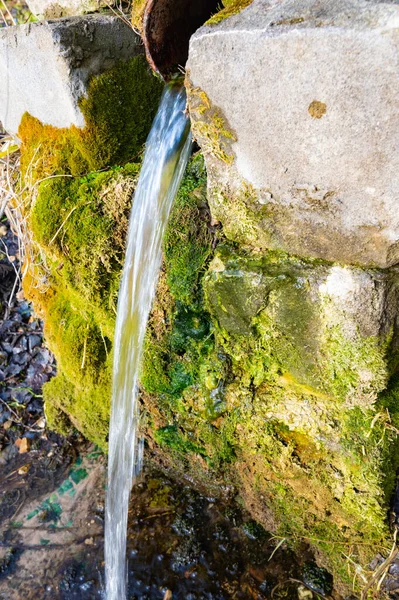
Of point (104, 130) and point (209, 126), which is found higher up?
point (104, 130)

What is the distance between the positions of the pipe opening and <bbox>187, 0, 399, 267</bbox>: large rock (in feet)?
2.85

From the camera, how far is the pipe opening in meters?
2.47

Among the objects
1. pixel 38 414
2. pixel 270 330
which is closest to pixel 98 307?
pixel 270 330

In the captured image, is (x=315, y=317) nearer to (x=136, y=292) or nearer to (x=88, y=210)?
(x=136, y=292)

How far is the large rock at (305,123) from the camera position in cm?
144

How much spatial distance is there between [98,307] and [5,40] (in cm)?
163

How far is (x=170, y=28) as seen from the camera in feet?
8.53

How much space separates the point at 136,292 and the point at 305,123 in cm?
132

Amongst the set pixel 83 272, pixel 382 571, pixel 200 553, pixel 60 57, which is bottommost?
pixel 200 553

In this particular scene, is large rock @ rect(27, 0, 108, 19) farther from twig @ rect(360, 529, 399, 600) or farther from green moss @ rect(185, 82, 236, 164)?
twig @ rect(360, 529, 399, 600)

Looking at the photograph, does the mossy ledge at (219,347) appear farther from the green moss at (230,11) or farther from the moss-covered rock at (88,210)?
the green moss at (230,11)

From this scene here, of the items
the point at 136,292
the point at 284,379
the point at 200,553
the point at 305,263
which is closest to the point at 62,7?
the point at 136,292

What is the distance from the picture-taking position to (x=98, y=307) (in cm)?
284

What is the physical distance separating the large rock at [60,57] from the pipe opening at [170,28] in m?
0.24
